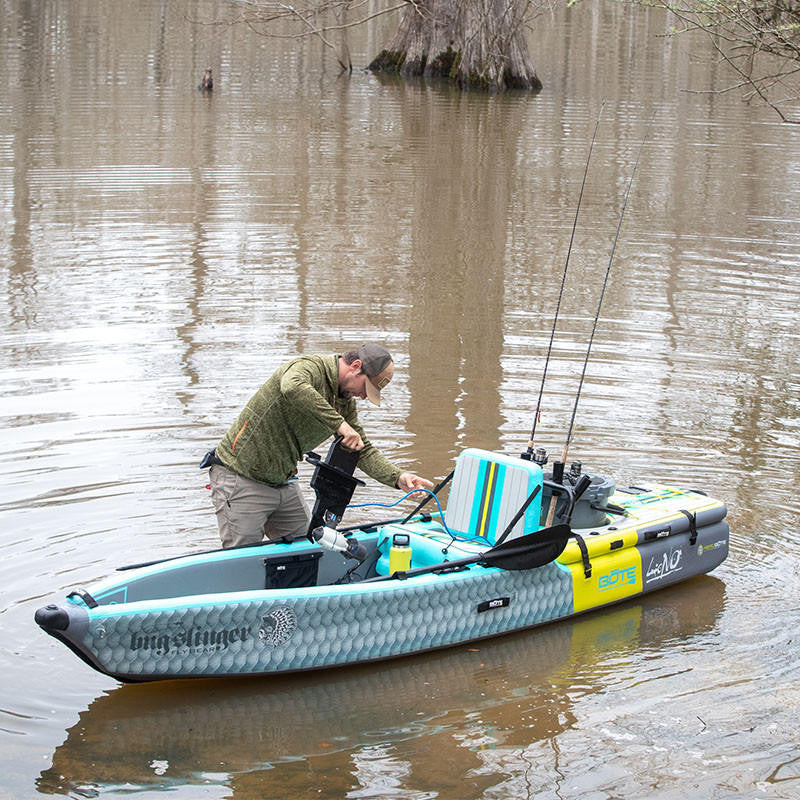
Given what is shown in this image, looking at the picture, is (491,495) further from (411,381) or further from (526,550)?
(411,381)

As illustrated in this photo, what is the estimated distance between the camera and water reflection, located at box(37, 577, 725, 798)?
5289 millimetres

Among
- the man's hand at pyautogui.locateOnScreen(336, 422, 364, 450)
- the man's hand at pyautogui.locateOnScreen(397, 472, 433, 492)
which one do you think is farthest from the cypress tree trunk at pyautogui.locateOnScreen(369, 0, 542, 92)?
the man's hand at pyautogui.locateOnScreen(336, 422, 364, 450)

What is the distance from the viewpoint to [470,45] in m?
30.6

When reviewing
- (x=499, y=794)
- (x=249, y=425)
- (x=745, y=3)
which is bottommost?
(x=499, y=794)

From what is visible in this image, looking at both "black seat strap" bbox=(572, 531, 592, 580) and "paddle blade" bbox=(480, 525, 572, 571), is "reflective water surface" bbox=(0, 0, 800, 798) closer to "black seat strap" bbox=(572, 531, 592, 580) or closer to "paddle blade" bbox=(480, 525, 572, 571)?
"black seat strap" bbox=(572, 531, 592, 580)

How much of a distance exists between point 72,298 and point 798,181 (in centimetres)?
1277

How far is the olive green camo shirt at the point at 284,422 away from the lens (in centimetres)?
605

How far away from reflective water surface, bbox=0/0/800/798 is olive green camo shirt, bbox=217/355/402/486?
3.66ft

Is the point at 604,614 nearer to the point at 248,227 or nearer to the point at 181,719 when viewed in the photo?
the point at 181,719

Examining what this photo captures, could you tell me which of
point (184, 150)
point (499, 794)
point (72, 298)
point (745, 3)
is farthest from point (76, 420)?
point (184, 150)

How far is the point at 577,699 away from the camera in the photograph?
606cm

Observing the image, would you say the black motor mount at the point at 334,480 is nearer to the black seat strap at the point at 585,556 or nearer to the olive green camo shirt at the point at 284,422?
the olive green camo shirt at the point at 284,422

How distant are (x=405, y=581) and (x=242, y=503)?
0.94m

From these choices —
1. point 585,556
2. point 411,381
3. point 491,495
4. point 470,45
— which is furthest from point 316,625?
point 470,45
